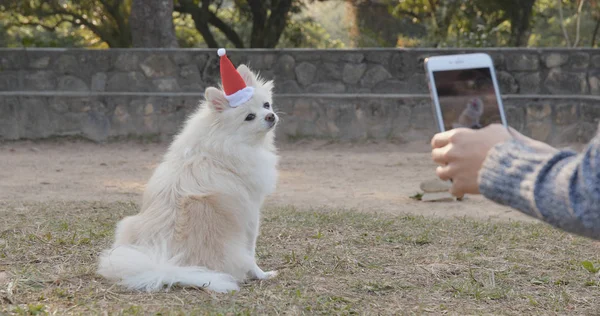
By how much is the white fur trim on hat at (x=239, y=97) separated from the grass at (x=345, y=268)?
38.7 inches

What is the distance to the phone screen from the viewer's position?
269 cm

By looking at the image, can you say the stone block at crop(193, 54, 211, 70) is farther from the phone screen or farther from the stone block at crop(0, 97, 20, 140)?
the phone screen

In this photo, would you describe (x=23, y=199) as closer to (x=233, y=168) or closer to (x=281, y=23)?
(x=233, y=168)

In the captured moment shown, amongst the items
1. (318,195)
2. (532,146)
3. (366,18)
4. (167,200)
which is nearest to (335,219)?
(318,195)

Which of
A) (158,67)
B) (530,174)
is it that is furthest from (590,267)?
(158,67)

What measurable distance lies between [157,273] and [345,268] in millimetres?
1175

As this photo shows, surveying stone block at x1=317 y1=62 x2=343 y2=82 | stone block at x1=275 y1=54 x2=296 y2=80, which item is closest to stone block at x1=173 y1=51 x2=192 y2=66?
stone block at x1=275 y1=54 x2=296 y2=80

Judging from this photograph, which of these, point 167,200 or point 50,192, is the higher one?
point 167,200

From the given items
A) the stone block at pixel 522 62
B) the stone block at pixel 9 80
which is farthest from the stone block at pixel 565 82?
the stone block at pixel 9 80

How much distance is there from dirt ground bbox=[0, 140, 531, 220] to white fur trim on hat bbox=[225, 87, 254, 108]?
273 centimetres

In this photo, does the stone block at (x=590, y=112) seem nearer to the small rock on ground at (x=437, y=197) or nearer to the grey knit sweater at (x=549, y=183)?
the small rock on ground at (x=437, y=197)

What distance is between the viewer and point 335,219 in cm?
612

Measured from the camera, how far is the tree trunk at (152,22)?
43.7 feet

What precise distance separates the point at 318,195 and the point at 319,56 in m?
4.27
